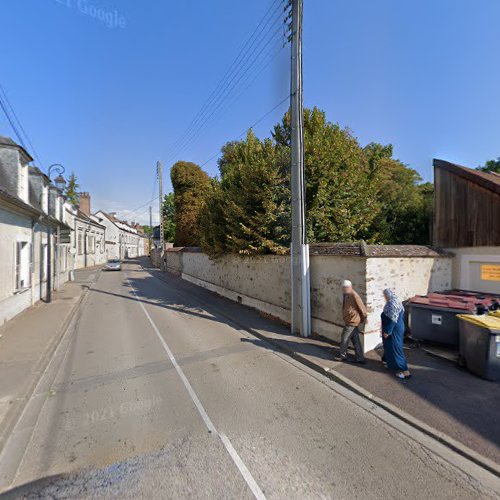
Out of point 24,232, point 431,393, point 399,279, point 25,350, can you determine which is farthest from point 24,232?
point 431,393

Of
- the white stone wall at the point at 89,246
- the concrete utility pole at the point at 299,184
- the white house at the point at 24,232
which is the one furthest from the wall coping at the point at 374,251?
the white stone wall at the point at 89,246

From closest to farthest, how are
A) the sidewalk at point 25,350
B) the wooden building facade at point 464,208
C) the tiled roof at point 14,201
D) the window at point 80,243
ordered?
the sidewalk at point 25,350 < the wooden building facade at point 464,208 < the tiled roof at point 14,201 < the window at point 80,243

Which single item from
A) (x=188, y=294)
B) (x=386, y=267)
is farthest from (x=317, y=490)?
(x=188, y=294)

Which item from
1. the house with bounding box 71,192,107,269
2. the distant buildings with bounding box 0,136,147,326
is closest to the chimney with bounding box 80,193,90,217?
the house with bounding box 71,192,107,269

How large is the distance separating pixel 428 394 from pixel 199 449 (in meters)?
3.67

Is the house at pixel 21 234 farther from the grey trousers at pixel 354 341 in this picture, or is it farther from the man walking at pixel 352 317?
the grey trousers at pixel 354 341

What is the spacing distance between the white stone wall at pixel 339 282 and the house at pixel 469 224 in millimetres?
490

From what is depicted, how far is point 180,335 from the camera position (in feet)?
26.9

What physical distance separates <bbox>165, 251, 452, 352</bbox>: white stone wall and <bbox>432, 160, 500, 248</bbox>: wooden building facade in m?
0.77

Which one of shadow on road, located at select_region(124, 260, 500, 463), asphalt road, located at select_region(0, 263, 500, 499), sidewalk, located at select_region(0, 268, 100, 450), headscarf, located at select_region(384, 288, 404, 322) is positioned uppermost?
headscarf, located at select_region(384, 288, 404, 322)

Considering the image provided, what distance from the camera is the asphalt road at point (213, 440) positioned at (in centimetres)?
291

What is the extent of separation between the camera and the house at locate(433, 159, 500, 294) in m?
7.00

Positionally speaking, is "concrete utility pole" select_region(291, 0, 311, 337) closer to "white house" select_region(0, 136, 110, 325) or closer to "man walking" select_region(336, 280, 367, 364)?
"man walking" select_region(336, 280, 367, 364)

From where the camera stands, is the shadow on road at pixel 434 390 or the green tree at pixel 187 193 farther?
the green tree at pixel 187 193
